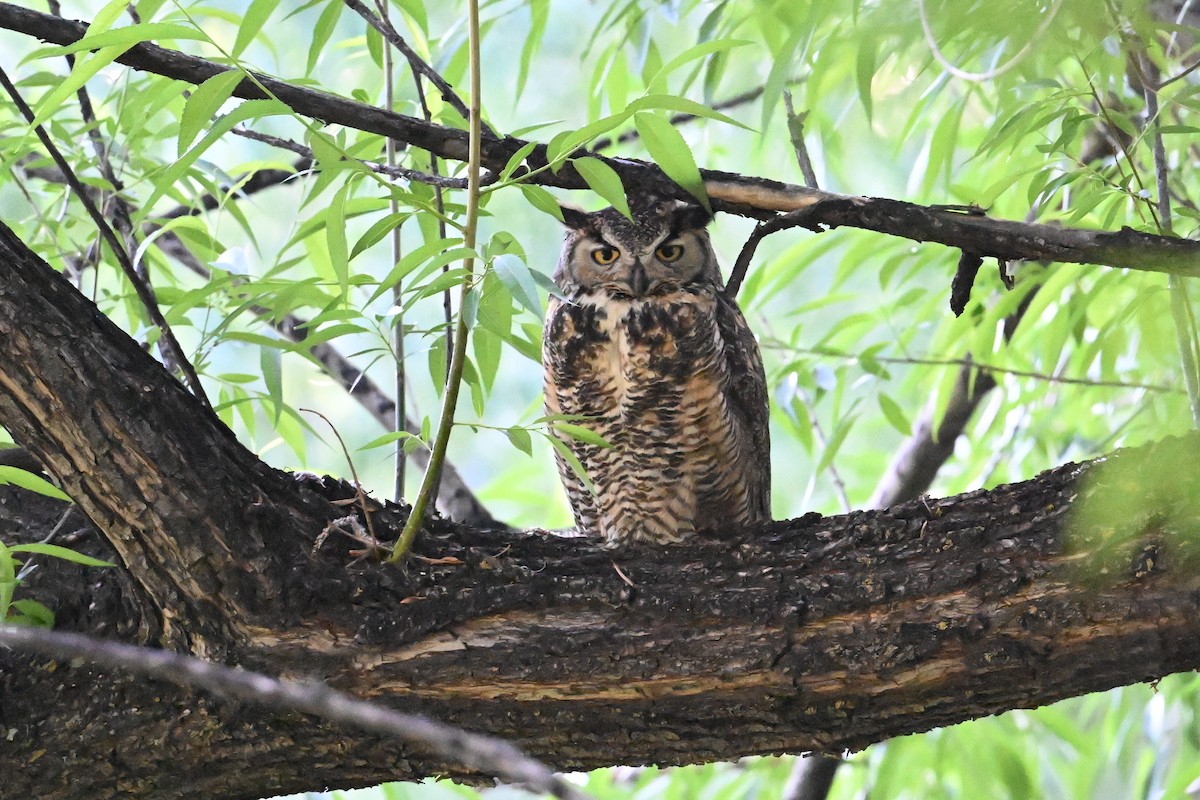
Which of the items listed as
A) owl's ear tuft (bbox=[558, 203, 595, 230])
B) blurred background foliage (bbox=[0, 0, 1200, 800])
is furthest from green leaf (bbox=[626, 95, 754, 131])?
owl's ear tuft (bbox=[558, 203, 595, 230])

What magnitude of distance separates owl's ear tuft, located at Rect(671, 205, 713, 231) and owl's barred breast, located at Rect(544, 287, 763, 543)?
11 centimetres

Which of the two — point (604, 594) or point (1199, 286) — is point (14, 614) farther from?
point (1199, 286)

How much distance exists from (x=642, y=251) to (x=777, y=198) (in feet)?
2.00

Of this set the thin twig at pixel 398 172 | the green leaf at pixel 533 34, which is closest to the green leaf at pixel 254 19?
the thin twig at pixel 398 172

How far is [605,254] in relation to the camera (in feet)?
6.25

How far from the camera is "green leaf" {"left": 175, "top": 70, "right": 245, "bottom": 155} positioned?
0.97 metres

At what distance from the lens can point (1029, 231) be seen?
46.1 inches

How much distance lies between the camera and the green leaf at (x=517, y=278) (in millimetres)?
925

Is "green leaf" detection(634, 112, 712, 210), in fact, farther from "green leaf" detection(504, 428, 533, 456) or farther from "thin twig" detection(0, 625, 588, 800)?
"thin twig" detection(0, 625, 588, 800)

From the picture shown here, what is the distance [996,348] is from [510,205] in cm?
325

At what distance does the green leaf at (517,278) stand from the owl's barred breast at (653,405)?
81cm

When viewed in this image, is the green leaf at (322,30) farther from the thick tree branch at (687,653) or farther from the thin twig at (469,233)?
the thick tree branch at (687,653)

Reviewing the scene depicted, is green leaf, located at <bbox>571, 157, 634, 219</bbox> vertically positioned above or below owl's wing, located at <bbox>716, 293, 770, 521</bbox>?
below

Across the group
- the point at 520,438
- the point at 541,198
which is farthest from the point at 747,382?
the point at 541,198
